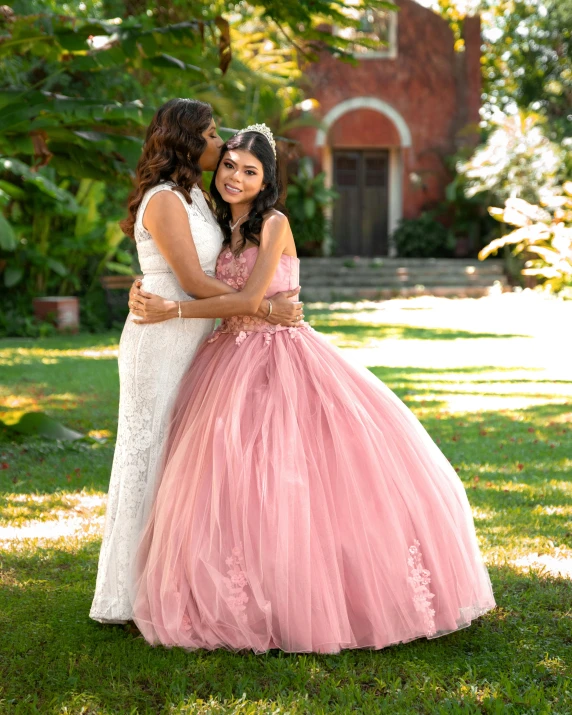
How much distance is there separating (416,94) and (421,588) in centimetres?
2278

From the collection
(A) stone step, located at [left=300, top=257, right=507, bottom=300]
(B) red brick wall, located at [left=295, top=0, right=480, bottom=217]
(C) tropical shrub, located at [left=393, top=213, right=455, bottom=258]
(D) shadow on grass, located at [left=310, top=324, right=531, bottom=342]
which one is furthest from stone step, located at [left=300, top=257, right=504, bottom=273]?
(D) shadow on grass, located at [left=310, top=324, right=531, bottom=342]

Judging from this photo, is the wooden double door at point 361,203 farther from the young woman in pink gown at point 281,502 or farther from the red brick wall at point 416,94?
the young woman in pink gown at point 281,502

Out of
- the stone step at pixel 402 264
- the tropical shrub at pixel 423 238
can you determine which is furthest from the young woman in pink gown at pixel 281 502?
the tropical shrub at pixel 423 238

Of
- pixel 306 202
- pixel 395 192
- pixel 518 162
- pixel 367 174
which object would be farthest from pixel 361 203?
pixel 518 162

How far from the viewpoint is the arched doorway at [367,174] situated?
2464cm

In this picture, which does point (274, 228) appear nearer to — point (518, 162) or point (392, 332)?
point (392, 332)

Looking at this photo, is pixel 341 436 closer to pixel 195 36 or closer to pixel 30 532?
pixel 30 532

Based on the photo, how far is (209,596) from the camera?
11.0 feet

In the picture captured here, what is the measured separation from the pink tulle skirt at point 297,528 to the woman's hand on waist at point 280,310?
162 millimetres

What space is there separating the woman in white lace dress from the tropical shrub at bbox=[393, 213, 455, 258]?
20441 millimetres

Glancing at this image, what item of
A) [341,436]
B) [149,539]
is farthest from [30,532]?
[341,436]

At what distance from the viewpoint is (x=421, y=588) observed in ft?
11.1

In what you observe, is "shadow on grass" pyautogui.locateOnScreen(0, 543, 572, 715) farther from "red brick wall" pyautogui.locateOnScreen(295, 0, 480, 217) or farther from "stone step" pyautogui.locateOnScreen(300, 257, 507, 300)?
"red brick wall" pyautogui.locateOnScreen(295, 0, 480, 217)

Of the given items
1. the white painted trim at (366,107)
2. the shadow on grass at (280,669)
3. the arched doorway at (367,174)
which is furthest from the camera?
the arched doorway at (367,174)
